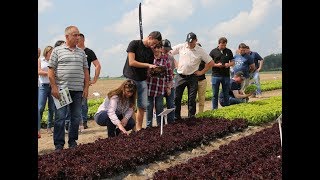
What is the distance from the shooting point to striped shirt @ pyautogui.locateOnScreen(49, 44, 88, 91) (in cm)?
656

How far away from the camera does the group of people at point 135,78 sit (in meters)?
6.59

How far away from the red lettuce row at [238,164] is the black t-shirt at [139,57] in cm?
226

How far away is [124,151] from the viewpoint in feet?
19.2

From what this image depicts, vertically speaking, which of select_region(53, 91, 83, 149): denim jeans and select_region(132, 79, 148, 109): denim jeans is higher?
select_region(132, 79, 148, 109): denim jeans

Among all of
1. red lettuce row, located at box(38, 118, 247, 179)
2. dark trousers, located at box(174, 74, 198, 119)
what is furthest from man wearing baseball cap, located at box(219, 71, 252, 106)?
red lettuce row, located at box(38, 118, 247, 179)

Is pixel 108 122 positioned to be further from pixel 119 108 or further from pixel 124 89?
pixel 124 89

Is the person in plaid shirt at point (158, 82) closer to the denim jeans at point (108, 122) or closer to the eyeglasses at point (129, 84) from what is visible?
the denim jeans at point (108, 122)

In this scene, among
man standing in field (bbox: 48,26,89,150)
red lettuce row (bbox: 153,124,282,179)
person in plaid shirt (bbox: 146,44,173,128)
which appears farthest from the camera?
person in plaid shirt (bbox: 146,44,173,128)

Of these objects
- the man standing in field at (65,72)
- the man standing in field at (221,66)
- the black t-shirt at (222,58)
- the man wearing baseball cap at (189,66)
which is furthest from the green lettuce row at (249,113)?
the man standing in field at (65,72)

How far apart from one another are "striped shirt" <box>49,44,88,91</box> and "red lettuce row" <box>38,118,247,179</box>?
3.39ft

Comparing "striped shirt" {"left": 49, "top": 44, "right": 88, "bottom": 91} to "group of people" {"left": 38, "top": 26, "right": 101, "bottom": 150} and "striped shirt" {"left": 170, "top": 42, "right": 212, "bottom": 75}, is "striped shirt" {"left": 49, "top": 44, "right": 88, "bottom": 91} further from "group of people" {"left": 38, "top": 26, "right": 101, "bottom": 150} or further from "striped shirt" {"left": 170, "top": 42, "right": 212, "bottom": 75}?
"striped shirt" {"left": 170, "top": 42, "right": 212, "bottom": 75}

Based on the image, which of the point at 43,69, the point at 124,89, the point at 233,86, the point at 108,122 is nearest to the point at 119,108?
the point at 108,122

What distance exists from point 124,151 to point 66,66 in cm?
172
